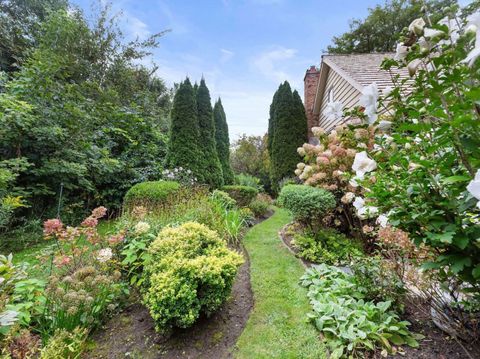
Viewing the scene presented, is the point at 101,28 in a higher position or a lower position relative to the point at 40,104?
higher

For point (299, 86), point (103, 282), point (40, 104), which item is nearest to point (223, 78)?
point (299, 86)

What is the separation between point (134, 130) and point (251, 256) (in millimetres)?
6565

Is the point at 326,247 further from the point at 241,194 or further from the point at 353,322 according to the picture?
the point at 241,194

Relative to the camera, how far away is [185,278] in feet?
7.39

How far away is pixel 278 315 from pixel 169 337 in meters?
1.14

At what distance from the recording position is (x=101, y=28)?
37.2 feet

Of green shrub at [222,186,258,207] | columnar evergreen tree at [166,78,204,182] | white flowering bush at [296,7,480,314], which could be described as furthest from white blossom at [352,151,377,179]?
columnar evergreen tree at [166,78,204,182]

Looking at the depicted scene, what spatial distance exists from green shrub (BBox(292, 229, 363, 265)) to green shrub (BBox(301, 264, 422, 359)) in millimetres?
985

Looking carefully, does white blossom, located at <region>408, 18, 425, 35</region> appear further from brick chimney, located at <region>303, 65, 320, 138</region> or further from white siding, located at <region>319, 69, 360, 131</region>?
brick chimney, located at <region>303, 65, 320, 138</region>

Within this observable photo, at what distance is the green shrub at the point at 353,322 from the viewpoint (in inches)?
78.7

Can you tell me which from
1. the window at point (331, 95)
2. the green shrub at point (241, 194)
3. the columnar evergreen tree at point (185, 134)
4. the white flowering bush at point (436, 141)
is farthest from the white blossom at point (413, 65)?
the window at point (331, 95)

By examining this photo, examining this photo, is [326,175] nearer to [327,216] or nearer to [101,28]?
[327,216]

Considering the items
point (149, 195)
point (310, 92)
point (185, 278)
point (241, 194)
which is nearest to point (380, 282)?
point (185, 278)

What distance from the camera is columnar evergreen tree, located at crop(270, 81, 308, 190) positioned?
1087 centimetres
